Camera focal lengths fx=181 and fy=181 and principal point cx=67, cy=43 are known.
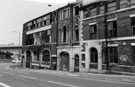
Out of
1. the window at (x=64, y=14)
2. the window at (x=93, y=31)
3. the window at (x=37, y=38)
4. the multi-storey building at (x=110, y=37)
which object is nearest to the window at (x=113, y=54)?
the multi-storey building at (x=110, y=37)

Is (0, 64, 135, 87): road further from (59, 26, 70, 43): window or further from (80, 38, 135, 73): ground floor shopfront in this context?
(59, 26, 70, 43): window

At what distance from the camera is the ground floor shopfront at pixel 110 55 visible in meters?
21.3

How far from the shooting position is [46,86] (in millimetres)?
12188

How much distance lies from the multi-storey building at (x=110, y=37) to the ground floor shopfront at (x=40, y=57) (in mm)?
9394

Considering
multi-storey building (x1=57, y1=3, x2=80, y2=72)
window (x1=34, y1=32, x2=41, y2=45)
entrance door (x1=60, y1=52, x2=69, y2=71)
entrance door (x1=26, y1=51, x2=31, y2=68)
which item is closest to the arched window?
multi-storey building (x1=57, y1=3, x2=80, y2=72)

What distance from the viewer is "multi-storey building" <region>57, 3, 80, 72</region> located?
30484mm

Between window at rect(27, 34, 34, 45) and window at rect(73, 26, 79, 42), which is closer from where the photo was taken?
window at rect(73, 26, 79, 42)

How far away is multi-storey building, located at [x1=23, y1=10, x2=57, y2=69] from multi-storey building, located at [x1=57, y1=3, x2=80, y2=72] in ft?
5.75

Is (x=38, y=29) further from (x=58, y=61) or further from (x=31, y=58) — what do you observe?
(x=58, y=61)

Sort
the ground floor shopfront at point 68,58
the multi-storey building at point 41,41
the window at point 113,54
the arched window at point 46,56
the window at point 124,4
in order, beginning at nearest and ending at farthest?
the window at point 124,4
the window at point 113,54
the ground floor shopfront at point 68,58
the multi-storey building at point 41,41
the arched window at point 46,56

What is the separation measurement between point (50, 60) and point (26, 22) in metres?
18.9

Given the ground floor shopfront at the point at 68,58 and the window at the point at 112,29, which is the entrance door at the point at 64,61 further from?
the window at the point at 112,29

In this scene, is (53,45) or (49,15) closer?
(53,45)

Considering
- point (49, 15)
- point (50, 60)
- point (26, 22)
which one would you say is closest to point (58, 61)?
point (50, 60)
